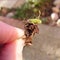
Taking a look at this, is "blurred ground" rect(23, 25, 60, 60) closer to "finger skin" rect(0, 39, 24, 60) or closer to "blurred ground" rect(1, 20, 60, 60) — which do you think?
"blurred ground" rect(1, 20, 60, 60)

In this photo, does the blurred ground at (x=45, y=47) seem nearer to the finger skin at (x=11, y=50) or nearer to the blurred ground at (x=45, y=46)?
the blurred ground at (x=45, y=46)

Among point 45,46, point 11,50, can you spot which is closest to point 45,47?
point 45,46

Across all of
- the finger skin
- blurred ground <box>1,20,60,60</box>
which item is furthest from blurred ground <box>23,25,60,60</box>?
the finger skin

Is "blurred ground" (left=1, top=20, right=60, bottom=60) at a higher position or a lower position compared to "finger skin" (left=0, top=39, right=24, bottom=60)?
higher

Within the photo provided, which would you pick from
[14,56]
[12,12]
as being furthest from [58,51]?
[14,56]

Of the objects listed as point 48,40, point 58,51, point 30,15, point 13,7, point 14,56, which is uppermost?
point 13,7

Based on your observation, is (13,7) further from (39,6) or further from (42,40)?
(42,40)

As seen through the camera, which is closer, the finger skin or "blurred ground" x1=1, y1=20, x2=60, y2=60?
the finger skin

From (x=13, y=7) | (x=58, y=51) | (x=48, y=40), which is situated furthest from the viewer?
(x=13, y=7)
